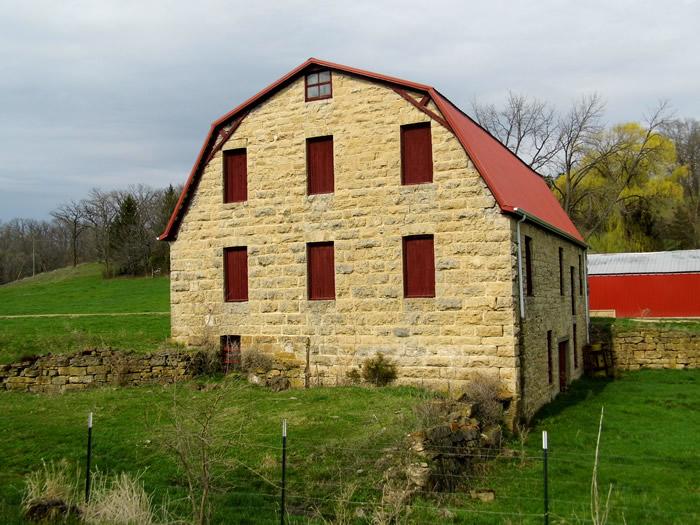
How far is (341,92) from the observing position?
16969mm

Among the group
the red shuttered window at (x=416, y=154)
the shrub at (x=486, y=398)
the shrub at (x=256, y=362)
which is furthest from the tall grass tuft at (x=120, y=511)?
the red shuttered window at (x=416, y=154)

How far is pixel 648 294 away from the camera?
36.3 meters

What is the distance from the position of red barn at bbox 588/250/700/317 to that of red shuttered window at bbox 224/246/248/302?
2665 centimetres

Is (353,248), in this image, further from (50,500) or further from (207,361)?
(50,500)

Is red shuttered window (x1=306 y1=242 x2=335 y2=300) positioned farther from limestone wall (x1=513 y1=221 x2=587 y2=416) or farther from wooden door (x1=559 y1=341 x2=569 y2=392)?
wooden door (x1=559 y1=341 x2=569 y2=392)

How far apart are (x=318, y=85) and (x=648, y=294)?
1080 inches

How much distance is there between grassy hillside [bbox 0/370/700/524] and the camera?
Answer: 8969mm

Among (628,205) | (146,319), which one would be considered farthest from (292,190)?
(628,205)

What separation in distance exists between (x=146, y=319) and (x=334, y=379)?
15172mm

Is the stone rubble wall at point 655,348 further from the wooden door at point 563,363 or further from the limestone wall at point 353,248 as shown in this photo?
the limestone wall at point 353,248

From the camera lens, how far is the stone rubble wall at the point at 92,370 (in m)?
16.8

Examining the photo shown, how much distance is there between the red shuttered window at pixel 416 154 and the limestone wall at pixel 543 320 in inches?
116

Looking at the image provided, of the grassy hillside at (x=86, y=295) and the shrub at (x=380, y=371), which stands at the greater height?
the grassy hillside at (x=86, y=295)

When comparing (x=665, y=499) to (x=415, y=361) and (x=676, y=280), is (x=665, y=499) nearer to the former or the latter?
(x=415, y=361)
